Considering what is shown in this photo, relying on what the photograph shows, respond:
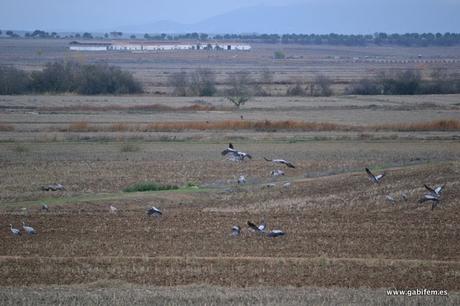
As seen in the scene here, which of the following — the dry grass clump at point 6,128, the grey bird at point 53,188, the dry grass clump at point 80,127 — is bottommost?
the dry grass clump at point 6,128

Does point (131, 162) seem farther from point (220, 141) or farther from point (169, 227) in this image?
point (169, 227)

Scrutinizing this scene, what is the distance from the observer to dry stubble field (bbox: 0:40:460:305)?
1449cm

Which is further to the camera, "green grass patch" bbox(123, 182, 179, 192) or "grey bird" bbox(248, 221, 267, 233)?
"green grass patch" bbox(123, 182, 179, 192)

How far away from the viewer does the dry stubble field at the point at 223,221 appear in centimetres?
1449

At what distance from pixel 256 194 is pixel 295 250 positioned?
933cm

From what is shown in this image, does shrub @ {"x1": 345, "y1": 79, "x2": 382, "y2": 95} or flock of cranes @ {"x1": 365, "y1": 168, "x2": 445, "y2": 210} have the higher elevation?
flock of cranes @ {"x1": 365, "y1": 168, "x2": 445, "y2": 210}

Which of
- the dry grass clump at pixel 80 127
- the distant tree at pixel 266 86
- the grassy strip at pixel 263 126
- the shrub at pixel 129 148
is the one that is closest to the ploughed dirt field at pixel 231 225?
the shrub at pixel 129 148

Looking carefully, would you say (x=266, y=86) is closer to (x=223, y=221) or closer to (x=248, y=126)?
(x=248, y=126)

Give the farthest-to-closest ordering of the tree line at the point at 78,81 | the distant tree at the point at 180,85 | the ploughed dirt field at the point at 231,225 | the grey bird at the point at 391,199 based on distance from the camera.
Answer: the tree line at the point at 78,81 < the distant tree at the point at 180,85 < the grey bird at the point at 391,199 < the ploughed dirt field at the point at 231,225

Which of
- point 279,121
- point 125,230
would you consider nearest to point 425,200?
point 125,230

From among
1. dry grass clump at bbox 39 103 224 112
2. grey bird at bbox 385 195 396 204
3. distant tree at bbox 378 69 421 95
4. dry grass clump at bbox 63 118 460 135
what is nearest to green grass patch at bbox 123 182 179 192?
grey bird at bbox 385 195 396 204

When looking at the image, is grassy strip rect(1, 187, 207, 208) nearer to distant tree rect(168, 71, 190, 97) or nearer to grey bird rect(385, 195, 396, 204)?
grey bird rect(385, 195, 396, 204)

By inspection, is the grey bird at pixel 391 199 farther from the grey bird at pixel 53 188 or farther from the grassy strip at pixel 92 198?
the grey bird at pixel 53 188

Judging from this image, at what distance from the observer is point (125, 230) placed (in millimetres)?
20203
